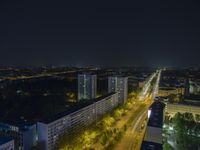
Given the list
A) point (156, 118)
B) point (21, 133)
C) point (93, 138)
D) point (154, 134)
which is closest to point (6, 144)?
point (21, 133)

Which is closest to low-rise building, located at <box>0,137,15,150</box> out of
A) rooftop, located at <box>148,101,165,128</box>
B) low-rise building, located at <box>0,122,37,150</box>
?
low-rise building, located at <box>0,122,37,150</box>

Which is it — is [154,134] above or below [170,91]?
above

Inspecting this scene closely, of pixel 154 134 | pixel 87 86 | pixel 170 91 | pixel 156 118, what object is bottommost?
pixel 170 91

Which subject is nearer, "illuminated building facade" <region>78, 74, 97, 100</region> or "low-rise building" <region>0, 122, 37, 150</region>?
"low-rise building" <region>0, 122, 37, 150</region>

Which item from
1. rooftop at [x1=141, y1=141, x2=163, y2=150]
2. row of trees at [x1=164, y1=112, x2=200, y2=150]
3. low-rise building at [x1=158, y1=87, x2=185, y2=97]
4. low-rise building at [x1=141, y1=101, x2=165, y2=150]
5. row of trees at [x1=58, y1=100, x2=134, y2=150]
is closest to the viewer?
rooftop at [x1=141, y1=141, x2=163, y2=150]

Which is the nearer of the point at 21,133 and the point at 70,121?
the point at 21,133

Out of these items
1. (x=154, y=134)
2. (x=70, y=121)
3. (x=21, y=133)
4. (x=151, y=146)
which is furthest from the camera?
(x=70, y=121)

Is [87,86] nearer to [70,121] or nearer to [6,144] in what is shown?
[70,121]

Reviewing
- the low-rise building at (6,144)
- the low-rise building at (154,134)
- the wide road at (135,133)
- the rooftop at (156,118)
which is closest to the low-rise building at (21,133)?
the low-rise building at (6,144)

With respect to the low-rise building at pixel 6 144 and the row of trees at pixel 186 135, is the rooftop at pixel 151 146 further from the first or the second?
the low-rise building at pixel 6 144

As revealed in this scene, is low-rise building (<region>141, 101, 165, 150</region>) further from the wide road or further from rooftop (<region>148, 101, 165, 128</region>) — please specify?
the wide road

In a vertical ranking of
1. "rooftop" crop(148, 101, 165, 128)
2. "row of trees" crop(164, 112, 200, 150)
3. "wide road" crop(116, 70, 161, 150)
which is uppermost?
"rooftop" crop(148, 101, 165, 128)
